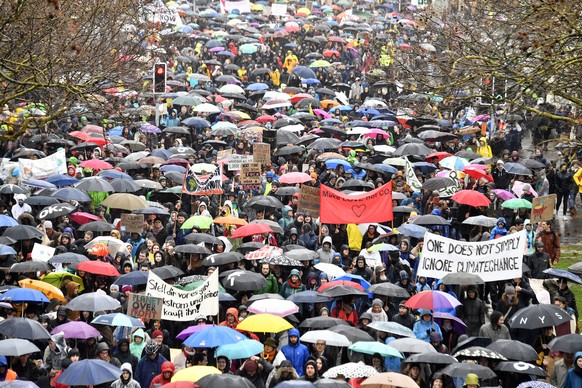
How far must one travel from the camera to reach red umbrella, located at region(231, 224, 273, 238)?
894 inches

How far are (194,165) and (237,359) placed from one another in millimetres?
12070

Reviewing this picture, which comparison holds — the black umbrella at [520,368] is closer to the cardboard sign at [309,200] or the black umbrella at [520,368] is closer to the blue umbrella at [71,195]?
the cardboard sign at [309,200]

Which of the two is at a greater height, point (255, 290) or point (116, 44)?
point (116, 44)

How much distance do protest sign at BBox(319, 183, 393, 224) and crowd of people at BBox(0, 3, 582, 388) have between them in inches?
8.2

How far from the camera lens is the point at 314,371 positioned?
51.2ft

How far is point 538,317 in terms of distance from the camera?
17.8 meters

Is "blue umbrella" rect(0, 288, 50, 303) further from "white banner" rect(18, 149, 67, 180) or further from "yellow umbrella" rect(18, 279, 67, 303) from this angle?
"white banner" rect(18, 149, 67, 180)

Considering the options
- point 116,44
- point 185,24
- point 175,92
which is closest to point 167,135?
point 116,44

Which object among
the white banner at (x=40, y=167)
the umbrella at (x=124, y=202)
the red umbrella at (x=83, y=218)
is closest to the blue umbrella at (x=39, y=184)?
the white banner at (x=40, y=167)

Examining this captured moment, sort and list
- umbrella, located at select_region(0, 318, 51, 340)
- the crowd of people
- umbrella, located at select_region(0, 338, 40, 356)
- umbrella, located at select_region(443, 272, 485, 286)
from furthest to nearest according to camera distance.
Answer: umbrella, located at select_region(443, 272, 485, 286) < the crowd of people < umbrella, located at select_region(0, 318, 51, 340) < umbrella, located at select_region(0, 338, 40, 356)

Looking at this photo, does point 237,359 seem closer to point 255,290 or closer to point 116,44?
point 255,290

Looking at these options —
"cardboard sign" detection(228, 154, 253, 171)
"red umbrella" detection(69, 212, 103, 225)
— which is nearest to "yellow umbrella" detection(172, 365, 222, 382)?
"red umbrella" detection(69, 212, 103, 225)

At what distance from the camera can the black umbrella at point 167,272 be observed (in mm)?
20047

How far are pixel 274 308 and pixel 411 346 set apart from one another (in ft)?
7.07
